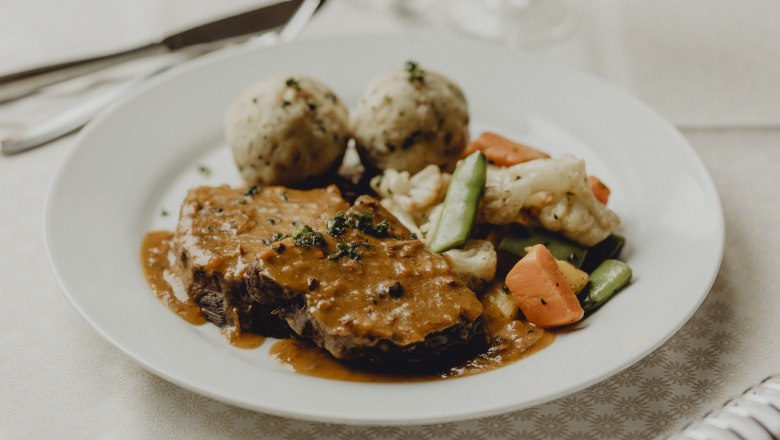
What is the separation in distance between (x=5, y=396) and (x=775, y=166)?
372 cm

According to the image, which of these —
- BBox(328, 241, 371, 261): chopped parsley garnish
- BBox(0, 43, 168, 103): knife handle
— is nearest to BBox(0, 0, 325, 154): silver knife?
BBox(0, 43, 168, 103): knife handle

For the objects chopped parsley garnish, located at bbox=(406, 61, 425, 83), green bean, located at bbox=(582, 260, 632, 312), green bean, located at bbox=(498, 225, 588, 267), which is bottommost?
green bean, located at bbox=(582, 260, 632, 312)

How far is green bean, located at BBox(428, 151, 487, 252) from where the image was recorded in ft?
10.0

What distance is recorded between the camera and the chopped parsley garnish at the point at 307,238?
2805 millimetres

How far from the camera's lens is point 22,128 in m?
4.26

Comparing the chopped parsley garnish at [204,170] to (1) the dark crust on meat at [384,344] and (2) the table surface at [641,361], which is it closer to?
(2) the table surface at [641,361]

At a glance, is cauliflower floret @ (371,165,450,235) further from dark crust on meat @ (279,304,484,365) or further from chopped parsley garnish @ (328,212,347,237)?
dark crust on meat @ (279,304,484,365)

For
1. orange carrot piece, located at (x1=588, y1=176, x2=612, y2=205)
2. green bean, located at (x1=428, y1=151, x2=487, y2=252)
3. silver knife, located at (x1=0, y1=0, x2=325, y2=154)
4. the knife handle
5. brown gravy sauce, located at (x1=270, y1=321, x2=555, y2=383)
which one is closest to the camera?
brown gravy sauce, located at (x1=270, y1=321, x2=555, y2=383)

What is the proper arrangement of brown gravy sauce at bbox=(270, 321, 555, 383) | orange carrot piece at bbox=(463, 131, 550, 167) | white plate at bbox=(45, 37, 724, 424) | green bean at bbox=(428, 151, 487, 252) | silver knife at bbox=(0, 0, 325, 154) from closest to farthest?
white plate at bbox=(45, 37, 724, 424) → brown gravy sauce at bbox=(270, 321, 555, 383) → green bean at bbox=(428, 151, 487, 252) → orange carrot piece at bbox=(463, 131, 550, 167) → silver knife at bbox=(0, 0, 325, 154)

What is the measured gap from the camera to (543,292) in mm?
2861

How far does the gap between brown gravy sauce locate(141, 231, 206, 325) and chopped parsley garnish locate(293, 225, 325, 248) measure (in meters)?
0.48

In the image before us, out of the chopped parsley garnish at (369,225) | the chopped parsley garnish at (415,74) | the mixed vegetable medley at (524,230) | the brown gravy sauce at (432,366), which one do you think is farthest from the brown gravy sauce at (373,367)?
the chopped parsley garnish at (415,74)

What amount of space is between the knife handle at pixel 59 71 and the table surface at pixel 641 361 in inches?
7.6

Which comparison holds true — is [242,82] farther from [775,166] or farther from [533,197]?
[775,166]
